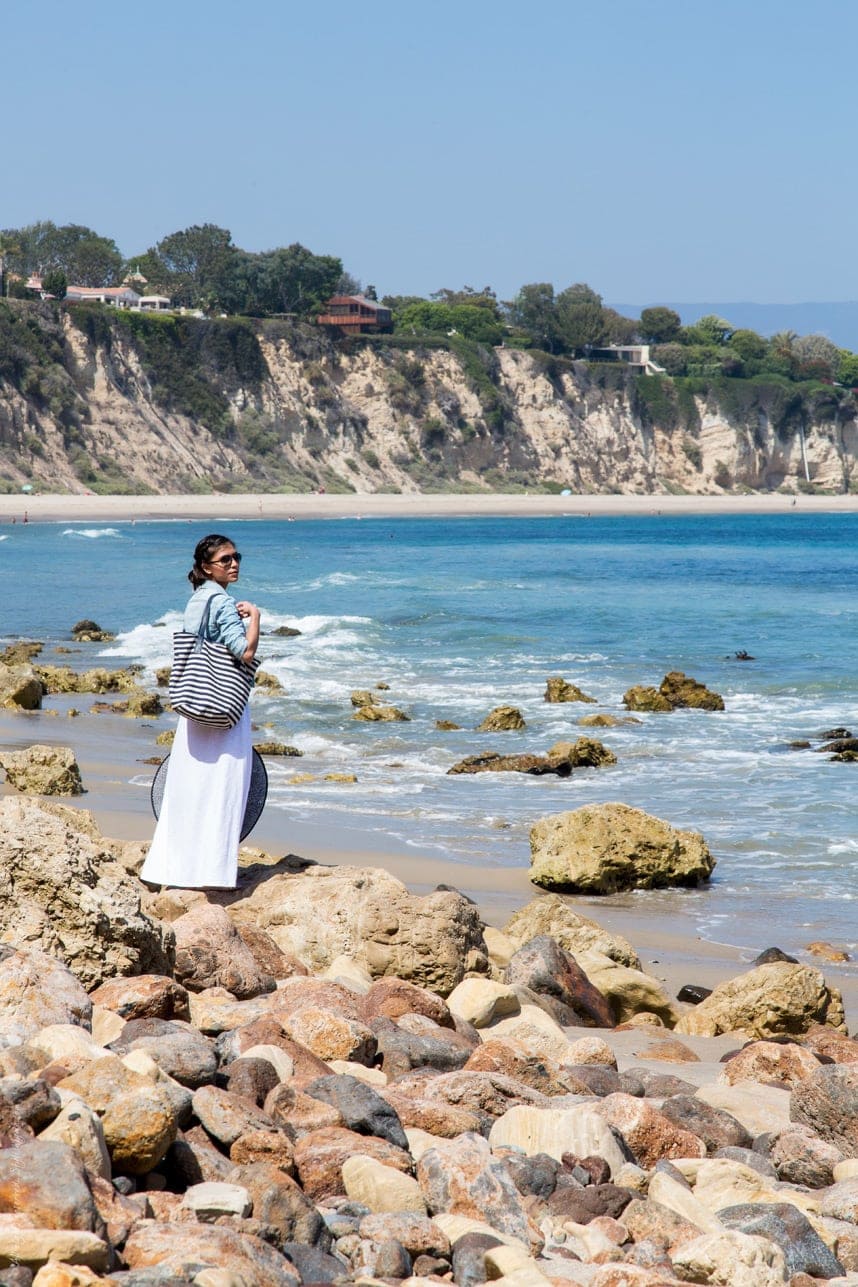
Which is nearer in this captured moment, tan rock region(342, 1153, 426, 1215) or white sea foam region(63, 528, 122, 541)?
tan rock region(342, 1153, 426, 1215)

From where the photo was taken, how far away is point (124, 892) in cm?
548

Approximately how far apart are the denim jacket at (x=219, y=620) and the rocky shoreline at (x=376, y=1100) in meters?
0.99

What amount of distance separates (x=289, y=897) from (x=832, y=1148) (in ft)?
9.36

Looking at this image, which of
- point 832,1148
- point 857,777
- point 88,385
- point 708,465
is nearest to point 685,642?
point 857,777

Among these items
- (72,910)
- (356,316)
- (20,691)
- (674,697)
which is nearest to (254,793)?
(72,910)

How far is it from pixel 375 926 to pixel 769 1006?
1809mm

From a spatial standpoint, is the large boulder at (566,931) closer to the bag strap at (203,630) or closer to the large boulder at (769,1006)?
the large boulder at (769,1006)

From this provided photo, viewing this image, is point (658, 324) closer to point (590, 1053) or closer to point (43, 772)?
point (43, 772)

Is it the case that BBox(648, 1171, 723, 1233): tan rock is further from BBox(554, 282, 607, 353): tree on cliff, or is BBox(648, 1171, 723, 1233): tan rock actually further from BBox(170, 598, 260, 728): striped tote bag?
BBox(554, 282, 607, 353): tree on cliff

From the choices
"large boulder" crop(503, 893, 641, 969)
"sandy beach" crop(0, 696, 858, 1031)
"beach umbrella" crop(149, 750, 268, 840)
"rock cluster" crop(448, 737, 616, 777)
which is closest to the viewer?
"beach umbrella" crop(149, 750, 268, 840)

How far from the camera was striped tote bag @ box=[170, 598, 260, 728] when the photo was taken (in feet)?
20.6

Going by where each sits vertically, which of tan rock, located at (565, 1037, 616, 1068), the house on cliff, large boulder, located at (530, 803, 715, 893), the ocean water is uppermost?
the house on cliff

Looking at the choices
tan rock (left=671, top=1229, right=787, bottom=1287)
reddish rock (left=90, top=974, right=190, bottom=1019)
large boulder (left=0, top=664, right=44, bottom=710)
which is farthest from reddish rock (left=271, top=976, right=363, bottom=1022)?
large boulder (left=0, top=664, right=44, bottom=710)

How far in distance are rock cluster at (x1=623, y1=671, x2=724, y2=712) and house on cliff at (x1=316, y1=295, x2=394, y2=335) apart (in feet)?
317
